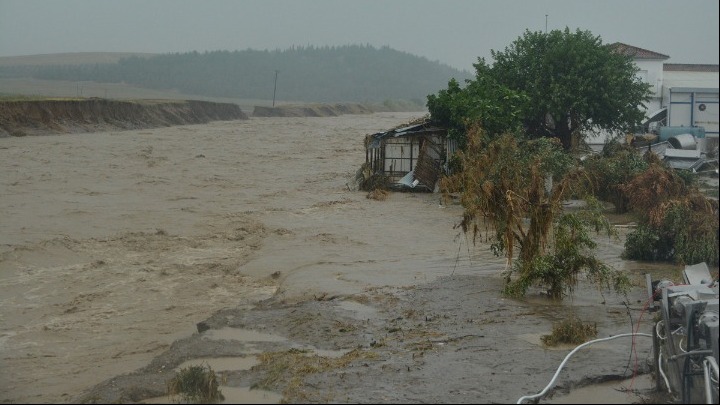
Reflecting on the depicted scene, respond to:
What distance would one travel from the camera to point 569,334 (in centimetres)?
948

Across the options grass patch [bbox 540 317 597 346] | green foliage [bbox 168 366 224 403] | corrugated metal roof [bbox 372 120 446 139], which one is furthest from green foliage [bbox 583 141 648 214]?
green foliage [bbox 168 366 224 403]

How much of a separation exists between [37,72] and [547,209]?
8046 centimetres

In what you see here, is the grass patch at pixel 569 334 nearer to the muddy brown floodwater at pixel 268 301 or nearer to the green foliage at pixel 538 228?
the muddy brown floodwater at pixel 268 301

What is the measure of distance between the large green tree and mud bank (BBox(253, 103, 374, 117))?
1767 inches

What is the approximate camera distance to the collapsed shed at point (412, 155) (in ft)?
84.1

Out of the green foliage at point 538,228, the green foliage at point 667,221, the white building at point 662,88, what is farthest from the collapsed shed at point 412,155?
the green foliage at point 538,228

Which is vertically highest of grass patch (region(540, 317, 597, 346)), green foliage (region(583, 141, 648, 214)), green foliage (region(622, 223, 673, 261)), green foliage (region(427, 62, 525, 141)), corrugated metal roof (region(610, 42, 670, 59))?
corrugated metal roof (region(610, 42, 670, 59))

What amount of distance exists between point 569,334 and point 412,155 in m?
17.0

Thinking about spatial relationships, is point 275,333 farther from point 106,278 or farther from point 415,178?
point 415,178

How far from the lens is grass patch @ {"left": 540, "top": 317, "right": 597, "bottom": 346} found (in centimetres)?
943

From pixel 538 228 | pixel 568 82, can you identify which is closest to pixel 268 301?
pixel 538 228

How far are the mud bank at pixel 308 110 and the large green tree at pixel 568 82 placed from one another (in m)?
44.9

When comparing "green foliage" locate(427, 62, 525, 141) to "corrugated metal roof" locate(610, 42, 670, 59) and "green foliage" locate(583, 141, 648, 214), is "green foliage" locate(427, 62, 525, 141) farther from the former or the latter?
"corrugated metal roof" locate(610, 42, 670, 59)

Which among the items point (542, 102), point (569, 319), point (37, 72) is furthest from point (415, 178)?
point (37, 72)
